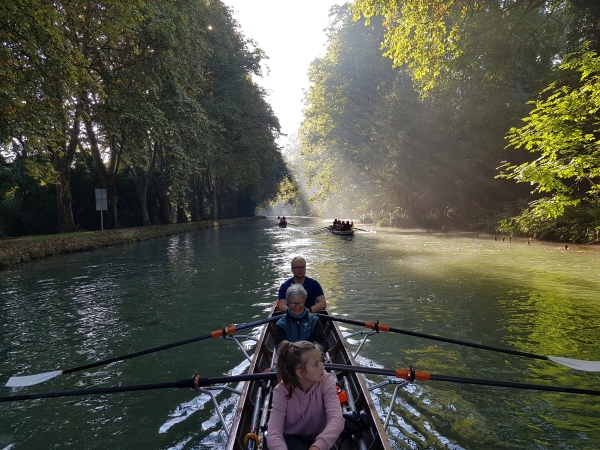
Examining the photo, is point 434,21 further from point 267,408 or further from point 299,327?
point 267,408

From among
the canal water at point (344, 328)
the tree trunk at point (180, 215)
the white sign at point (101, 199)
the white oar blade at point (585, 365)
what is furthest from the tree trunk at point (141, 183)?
the white oar blade at point (585, 365)

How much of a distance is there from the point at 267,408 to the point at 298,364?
158 centimetres

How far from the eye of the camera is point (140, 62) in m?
24.0

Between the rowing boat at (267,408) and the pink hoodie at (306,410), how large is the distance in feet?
1.03

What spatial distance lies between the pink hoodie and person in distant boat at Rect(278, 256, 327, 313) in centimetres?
352

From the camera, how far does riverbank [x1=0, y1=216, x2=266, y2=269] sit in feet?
59.9

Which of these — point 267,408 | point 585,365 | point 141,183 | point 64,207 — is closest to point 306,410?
point 267,408

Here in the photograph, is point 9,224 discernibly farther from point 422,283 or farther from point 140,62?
point 422,283

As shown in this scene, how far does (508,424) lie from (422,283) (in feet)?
28.3

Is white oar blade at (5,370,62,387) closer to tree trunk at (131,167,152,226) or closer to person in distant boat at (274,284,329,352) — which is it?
person in distant boat at (274,284,329,352)

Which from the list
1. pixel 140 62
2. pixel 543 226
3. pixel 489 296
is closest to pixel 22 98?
pixel 140 62

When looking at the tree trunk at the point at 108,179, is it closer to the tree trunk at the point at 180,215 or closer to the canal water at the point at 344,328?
the canal water at the point at 344,328

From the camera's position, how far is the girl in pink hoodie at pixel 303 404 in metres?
3.49

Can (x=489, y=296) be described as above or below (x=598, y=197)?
below
